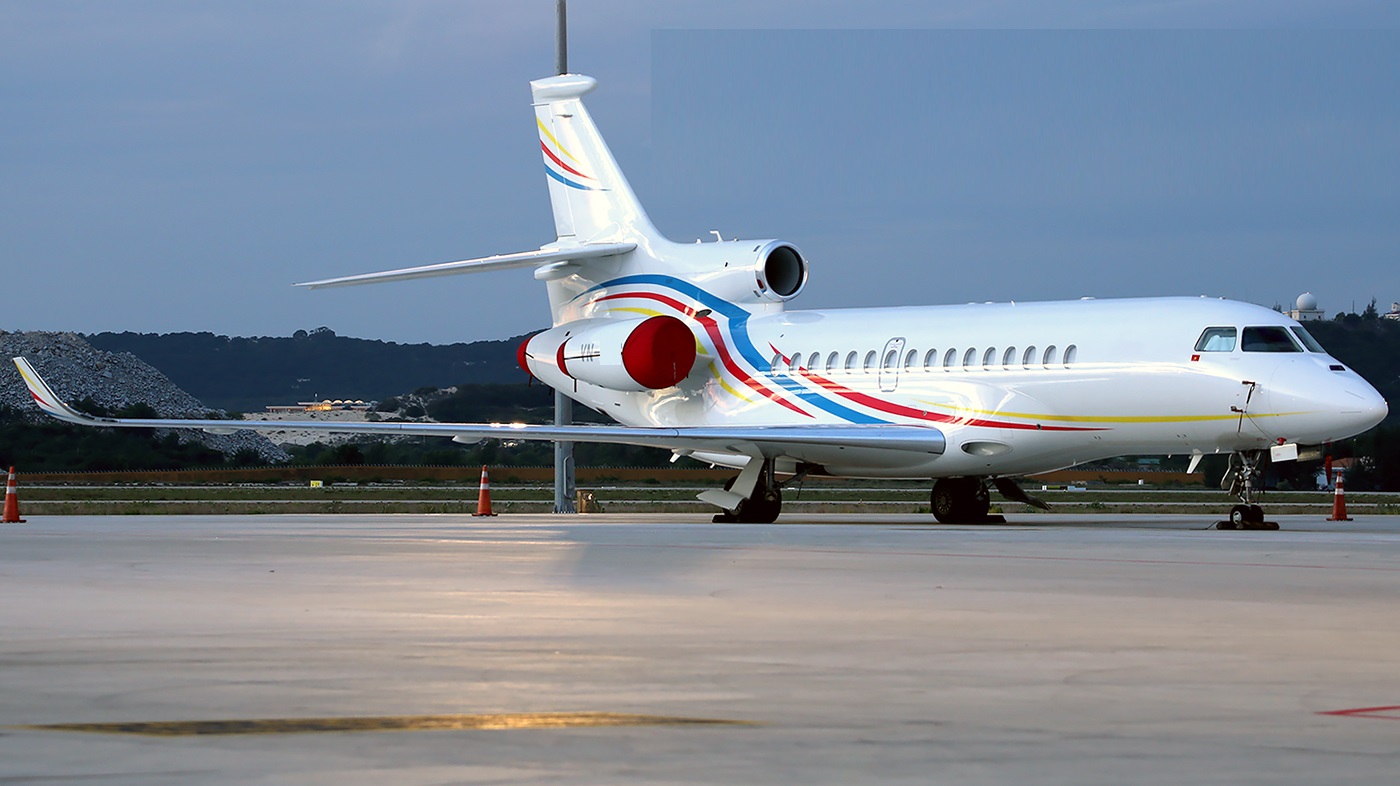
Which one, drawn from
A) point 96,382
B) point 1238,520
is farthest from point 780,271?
point 96,382

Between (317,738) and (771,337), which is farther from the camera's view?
(771,337)

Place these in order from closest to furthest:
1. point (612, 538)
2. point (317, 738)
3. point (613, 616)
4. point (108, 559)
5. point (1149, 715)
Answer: point (317, 738)
point (1149, 715)
point (613, 616)
point (108, 559)
point (612, 538)

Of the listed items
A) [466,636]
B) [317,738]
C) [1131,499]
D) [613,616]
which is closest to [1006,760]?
[317,738]

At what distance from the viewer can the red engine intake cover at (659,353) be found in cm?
2683

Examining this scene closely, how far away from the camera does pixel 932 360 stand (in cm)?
2414

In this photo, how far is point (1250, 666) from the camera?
739cm

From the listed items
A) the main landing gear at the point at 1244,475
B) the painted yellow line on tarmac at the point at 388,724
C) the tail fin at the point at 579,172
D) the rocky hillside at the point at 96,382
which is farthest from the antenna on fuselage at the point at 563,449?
the rocky hillside at the point at 96,382

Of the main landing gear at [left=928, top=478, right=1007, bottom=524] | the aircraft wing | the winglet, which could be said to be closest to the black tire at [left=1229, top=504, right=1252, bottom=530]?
the aircraft wing

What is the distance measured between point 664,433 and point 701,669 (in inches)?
653

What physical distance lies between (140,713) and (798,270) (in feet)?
73.8

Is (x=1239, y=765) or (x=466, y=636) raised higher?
(x=1239, y=765)

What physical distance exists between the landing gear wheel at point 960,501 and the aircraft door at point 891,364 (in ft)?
6.35

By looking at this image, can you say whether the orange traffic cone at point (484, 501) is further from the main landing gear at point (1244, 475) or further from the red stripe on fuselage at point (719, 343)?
the main landing gear at point (1244, 475)

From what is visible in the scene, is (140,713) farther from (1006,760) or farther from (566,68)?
(566,68)
